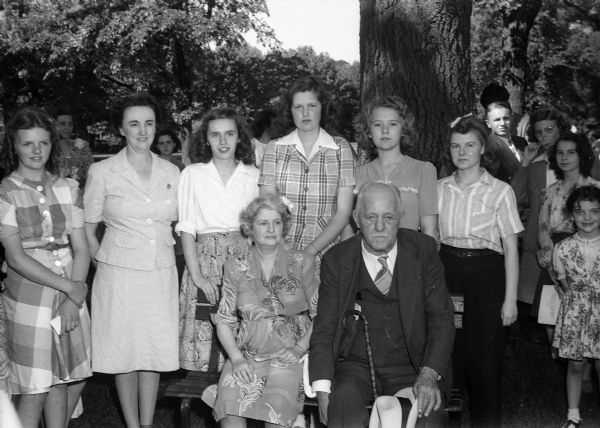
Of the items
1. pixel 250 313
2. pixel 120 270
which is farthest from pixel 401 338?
pixel 120 270

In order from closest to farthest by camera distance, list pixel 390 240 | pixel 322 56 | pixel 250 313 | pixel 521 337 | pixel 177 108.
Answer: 1. pixel 390 240
2. pixel 250 313
3. pixel 521 337
4. pixel 177 108
5. pixel 322 56

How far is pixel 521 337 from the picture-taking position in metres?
7.38

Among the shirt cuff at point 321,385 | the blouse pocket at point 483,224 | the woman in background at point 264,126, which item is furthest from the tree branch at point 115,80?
the shirt cuff at point 321,385

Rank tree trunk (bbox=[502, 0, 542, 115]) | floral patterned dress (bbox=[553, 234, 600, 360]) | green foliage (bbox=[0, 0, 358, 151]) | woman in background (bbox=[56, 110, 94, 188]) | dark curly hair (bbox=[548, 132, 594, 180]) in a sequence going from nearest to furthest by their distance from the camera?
1. floral patterned dress (bbox=[553, 234, 600, 360])
2. dark curly hair (bbox=[548, 132, 594, 180])
3. woman in background (bbox=[56, 110, 94, 188])
4. tree trunk (bbox=[502, 0, 542, 115])
5. green foliage (bbox=[0, 0, 358, 151])

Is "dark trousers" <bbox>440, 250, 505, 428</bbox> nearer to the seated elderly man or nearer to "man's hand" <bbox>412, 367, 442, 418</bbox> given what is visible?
the seated elderly man

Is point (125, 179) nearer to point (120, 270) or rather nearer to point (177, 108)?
point (120, 270)

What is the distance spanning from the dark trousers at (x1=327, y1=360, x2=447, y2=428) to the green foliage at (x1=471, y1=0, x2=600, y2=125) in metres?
17.3

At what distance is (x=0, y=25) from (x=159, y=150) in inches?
724

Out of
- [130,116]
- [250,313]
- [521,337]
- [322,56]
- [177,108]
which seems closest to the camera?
[250,313]

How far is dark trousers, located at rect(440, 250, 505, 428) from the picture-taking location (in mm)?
4723

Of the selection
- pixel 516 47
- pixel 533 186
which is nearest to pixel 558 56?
pixel 516 47

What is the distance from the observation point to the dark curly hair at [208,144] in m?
4.93

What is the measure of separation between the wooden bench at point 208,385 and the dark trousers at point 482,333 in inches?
3.6

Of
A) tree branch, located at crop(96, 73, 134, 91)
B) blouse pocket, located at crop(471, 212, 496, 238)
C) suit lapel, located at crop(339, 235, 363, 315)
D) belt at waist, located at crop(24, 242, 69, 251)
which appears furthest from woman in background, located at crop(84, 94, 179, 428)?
tree branch, located at crop(96, 73, 134, 91)
